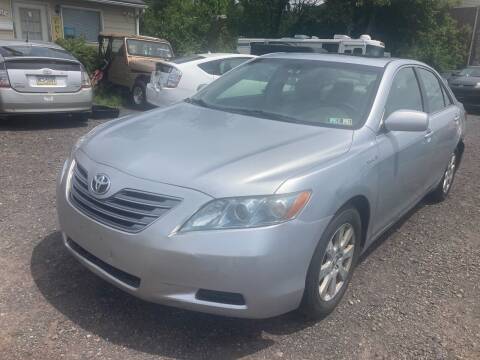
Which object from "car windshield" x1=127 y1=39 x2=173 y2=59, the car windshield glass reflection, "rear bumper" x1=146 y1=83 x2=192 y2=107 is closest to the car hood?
"rear bumper" x1=146 y1=83 x2=192 y2=107

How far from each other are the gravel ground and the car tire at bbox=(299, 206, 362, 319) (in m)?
0.15

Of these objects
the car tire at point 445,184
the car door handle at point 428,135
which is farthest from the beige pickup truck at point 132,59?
the car door handle at point 428,135

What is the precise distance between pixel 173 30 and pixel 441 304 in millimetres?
17951

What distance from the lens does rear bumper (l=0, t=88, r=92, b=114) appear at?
747 cm

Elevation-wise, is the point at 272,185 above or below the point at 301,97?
below

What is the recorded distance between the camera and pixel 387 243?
450 cm

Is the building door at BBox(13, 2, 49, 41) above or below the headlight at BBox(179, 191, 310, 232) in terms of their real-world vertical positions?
above

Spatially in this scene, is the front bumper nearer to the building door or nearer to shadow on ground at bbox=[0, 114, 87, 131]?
shadow on ground at bbox=[0, 114, 87, 131]

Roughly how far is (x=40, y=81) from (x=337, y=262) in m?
6.29

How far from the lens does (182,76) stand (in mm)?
9227

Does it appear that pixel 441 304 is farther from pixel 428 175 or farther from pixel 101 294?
pixel 101 294

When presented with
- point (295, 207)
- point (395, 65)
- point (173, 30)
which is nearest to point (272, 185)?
point (295, 207)

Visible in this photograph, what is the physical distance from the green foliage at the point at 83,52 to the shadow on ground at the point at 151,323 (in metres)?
10.6

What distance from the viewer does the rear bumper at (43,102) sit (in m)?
7.47
